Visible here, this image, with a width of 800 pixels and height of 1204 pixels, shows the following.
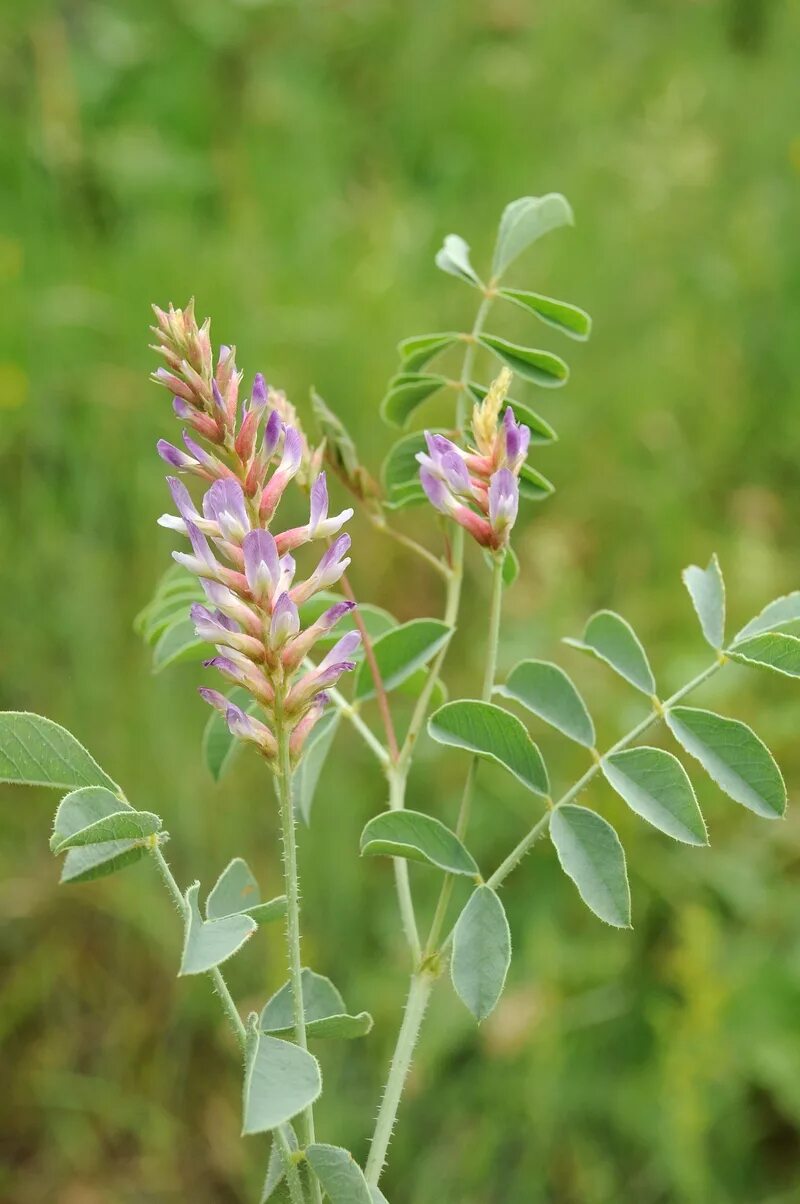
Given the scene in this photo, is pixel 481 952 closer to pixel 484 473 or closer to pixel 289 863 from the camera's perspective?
pixel 289 863

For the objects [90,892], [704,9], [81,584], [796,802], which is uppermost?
[704,9]

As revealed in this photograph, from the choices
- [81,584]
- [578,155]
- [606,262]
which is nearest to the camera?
[81,584]

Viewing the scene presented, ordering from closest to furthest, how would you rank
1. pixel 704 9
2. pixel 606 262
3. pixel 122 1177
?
pixel 122 1177, pixel 606 262, pixel 704 9

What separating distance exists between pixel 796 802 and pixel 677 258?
1683 millimetres

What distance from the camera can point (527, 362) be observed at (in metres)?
0.99

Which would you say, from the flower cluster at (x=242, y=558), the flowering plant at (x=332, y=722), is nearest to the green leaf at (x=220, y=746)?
the flowering plant at (x=332, y=722)

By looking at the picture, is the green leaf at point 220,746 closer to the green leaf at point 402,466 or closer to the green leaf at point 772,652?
the green leaf at point 402,466

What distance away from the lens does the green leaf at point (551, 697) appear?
0.90 meters

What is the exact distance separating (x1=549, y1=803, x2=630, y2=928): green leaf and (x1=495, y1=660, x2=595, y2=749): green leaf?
0.29 ft

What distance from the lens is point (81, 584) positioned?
2490 mm

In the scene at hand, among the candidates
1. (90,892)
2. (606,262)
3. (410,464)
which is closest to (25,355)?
(90,892)

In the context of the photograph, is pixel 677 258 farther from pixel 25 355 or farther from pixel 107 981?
pixel 107 981

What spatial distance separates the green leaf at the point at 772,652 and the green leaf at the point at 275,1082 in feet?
1.19

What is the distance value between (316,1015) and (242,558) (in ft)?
1.04
